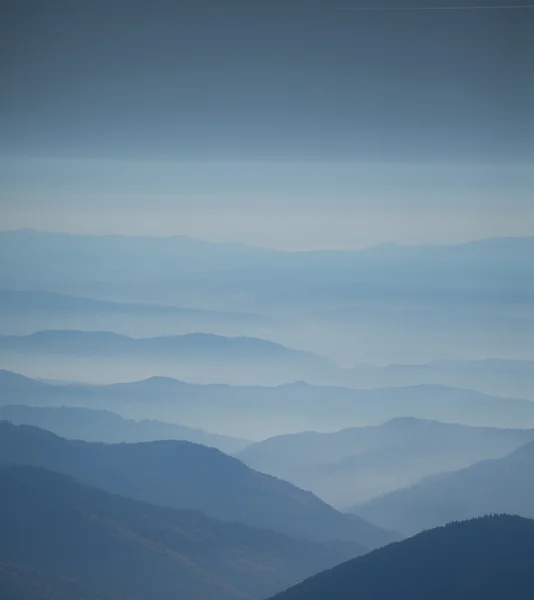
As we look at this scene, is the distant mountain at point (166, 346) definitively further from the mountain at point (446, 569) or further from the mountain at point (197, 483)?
the mountain at point (446, 569)

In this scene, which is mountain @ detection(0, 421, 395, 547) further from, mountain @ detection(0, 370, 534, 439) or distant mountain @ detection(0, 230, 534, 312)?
distant mountain @ detection(0, 230, 534, 312)

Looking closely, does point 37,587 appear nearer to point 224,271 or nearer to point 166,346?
point 166,346

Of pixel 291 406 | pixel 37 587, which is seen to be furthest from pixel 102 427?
pixel 291 406

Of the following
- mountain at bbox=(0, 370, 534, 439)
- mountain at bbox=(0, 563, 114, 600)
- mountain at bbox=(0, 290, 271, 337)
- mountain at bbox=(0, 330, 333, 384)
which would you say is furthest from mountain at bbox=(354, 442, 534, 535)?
mountain at bbox=(0, 563, 114, 600)

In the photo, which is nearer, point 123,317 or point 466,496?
point 466,496

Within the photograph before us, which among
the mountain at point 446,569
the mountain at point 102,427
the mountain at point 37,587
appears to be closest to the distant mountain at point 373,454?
the mountain at point 102,427

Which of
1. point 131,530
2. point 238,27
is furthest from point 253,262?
point 131,530
